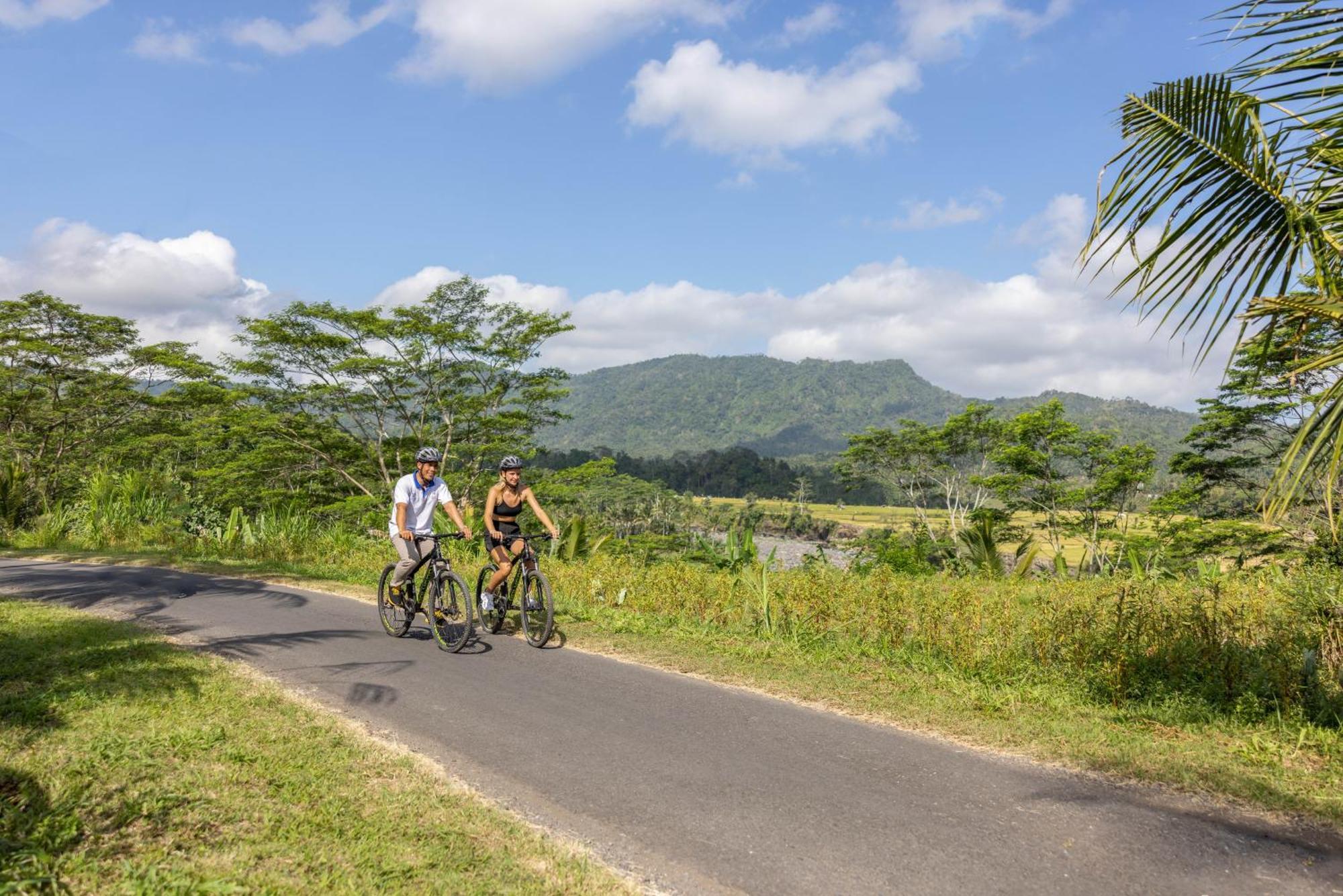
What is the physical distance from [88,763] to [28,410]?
30334 millimetres

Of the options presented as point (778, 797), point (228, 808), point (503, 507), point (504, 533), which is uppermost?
point (503, 507)

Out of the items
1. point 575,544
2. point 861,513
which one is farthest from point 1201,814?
point 861,513

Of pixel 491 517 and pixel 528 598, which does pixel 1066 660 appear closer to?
pixel 528 598

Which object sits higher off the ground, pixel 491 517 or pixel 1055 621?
pixel 491 517

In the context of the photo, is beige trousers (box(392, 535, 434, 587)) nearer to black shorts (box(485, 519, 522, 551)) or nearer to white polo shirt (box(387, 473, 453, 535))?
white polo shirt (box(387, 473, 453, 535))

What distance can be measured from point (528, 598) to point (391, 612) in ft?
5.11

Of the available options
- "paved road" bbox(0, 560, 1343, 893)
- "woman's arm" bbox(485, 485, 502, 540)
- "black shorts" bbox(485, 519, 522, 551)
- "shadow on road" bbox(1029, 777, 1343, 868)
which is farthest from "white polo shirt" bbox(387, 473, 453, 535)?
"shadow on road" bbox(1029, 777, 1343, 868)

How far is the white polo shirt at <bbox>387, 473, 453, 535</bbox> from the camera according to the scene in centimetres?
812

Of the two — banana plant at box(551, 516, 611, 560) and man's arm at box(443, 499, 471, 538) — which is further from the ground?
man's arm at box(443, 499, 471, 538)

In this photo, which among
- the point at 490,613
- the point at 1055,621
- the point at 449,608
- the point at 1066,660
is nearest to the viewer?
the point at 1066,660

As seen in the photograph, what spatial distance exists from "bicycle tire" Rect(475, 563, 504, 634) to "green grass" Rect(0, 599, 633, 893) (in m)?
3.05

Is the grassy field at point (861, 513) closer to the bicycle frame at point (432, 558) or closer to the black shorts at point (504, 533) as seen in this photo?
the black shorts at point (504, 533)

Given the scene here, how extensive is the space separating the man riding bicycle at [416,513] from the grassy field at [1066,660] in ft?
5.22

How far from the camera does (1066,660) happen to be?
21.9ft
